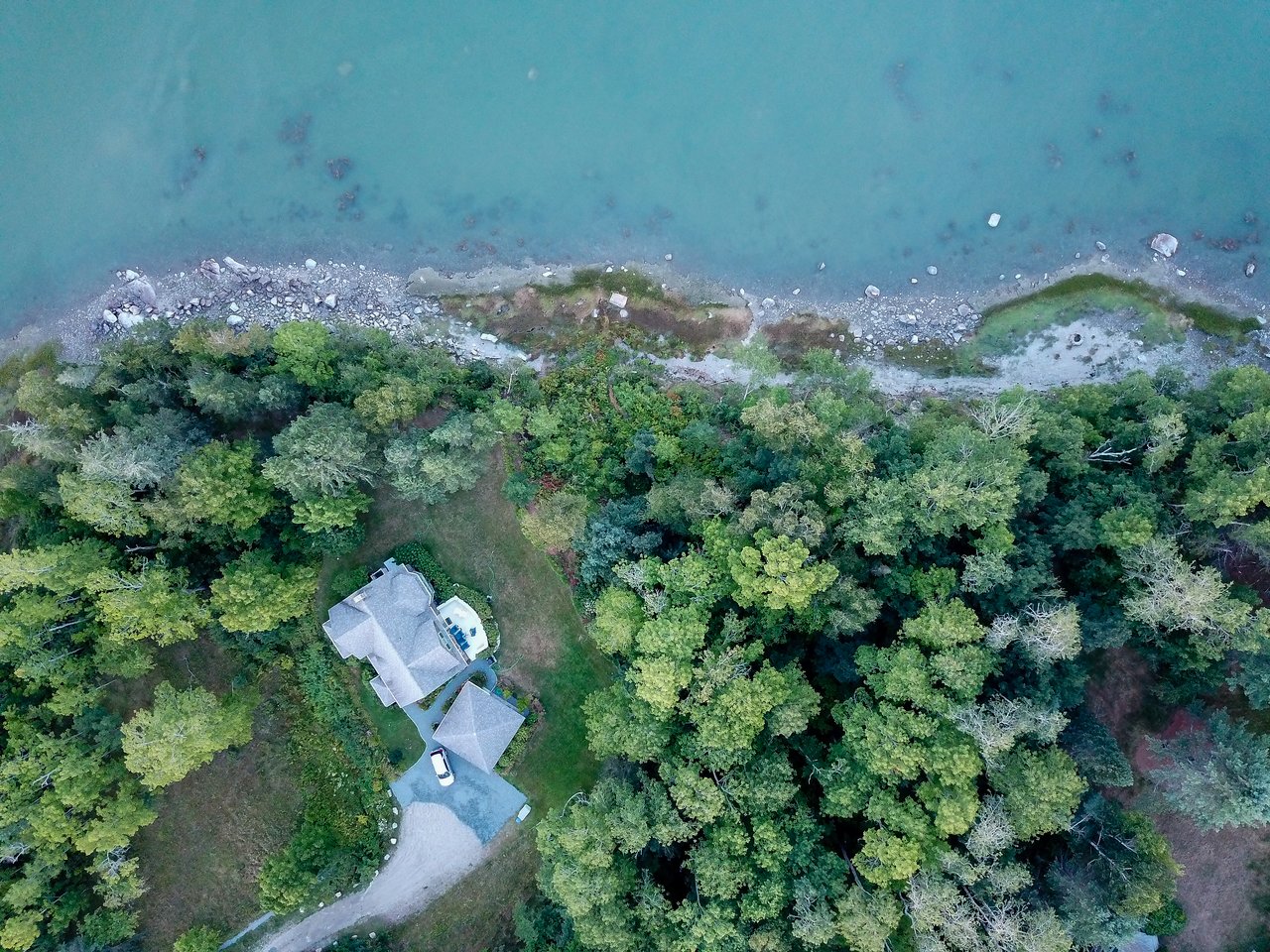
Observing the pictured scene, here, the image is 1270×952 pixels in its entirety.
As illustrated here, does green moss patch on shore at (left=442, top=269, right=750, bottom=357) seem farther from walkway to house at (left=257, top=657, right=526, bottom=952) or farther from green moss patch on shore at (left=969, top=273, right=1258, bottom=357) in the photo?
walkway to house at (left=257, top=657, right=526, bottom=952)

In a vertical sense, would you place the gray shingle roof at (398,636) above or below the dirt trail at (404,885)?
above

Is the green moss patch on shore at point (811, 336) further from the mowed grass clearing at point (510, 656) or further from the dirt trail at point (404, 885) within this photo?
the dirt trail at point (404, 885)

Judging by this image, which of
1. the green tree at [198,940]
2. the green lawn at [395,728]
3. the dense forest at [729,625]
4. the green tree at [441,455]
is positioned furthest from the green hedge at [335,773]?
the green tree at [441,455]

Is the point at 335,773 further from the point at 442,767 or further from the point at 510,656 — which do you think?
the point at 510,656

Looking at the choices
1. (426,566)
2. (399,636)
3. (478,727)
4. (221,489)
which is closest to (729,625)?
(478,727)

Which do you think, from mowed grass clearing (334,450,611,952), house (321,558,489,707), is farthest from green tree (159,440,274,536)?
house (321,558,489,707)

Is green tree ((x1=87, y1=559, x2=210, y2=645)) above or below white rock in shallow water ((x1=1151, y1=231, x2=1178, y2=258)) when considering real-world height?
above
